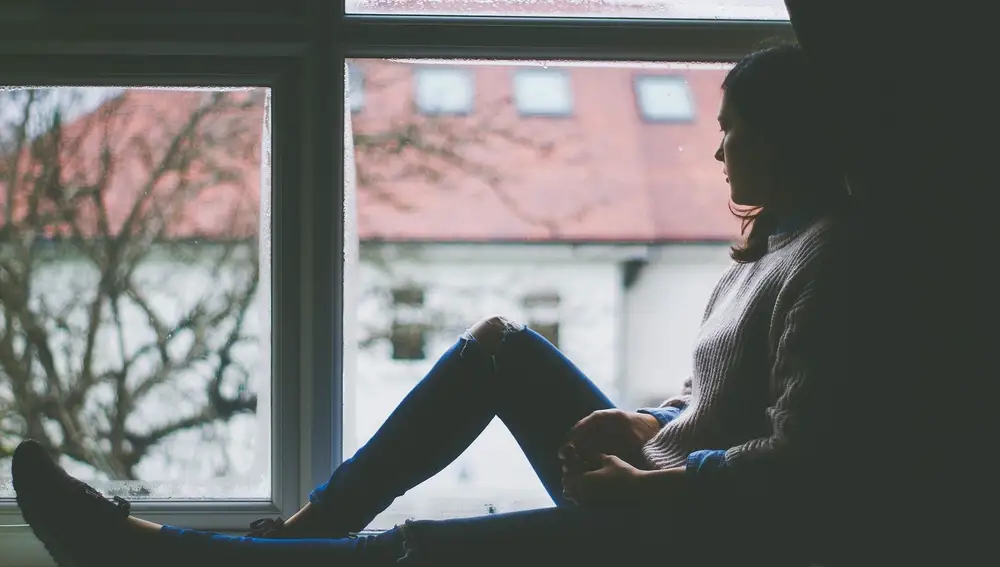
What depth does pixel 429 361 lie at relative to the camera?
1.41 m

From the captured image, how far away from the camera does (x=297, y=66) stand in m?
1.27

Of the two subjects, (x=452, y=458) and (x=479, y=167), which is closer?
(x=452, y=458)

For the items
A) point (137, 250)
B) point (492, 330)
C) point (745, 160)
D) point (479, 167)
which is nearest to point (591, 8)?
point (479, 167)

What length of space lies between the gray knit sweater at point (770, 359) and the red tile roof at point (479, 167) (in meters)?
0.34

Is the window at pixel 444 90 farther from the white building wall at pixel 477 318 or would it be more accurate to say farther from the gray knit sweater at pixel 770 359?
the gray knit sweater at pixel 770 359

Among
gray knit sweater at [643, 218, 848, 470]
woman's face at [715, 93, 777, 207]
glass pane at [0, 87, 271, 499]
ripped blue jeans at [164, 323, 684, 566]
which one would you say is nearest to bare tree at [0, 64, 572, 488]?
Result: glass pane at [0, 87, 271, 499]

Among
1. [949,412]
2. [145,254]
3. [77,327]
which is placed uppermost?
[145,254]

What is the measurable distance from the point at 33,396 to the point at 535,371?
2.89ft

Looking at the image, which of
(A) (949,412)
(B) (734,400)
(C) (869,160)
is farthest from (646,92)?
(A) (949,412)

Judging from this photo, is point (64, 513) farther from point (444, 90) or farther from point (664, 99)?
point (664, 99)

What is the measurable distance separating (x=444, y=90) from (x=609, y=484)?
2.43 ft

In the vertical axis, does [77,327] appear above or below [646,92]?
below

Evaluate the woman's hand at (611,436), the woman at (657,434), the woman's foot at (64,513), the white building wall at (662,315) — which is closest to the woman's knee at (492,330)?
the woman at (657,434)

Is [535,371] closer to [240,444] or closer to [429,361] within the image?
[429,361]
